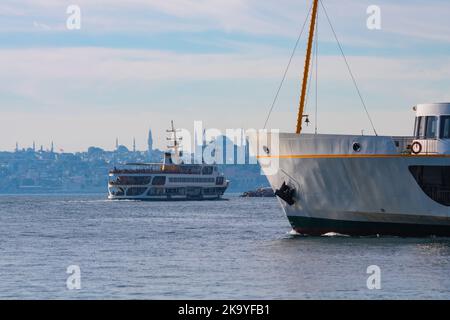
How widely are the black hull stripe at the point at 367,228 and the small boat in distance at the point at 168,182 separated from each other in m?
120

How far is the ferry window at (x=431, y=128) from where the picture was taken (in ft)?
179

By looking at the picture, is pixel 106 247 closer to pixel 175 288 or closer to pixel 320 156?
pixel 320 156

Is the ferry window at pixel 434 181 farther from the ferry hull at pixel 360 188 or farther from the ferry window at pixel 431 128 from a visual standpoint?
the ferry window at pixel 431 128

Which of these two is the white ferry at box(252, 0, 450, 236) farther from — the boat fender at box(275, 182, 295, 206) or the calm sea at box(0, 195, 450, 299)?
the calm sea at box(0, 195, 450, 299)

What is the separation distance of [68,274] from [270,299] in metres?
10.3

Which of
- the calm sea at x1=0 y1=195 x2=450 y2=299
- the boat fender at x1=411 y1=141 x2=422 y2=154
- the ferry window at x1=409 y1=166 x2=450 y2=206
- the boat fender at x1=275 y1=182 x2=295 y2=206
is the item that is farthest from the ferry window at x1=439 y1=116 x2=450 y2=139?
the boat fender at x1=275 y1=182 x2=295 y2=206

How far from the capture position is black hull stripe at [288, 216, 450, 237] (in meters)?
54.2

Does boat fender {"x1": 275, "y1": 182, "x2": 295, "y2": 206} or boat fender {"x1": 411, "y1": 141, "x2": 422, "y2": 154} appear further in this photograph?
boat fender {"x1": 275, "y1": 182, "x2": 295, "y2": 206}

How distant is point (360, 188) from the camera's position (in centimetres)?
5397

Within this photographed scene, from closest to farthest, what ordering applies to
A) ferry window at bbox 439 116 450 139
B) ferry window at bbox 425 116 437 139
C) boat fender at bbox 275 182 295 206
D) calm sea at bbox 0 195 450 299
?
calm sea at bbox 0 195 450 299 < ferry window at bbox 439 116 450 139 < ferry window at bbox 425 116 437 139 < boat fender at bbox 275 182 295 206

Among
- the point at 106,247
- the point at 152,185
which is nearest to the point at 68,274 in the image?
the point at 106,247

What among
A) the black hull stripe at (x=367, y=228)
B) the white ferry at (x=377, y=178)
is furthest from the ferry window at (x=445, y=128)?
the black hull stripe at (x=367, y=228)

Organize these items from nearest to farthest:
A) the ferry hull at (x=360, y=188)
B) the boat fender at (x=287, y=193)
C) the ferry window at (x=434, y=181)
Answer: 1. the ferry hull at (x=360, y=188)
2. the ferry window at (x=434, y=181)
3. the boat fender at (x=287, y=193)

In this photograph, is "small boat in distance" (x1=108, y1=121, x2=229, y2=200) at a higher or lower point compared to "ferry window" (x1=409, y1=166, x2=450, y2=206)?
lower
